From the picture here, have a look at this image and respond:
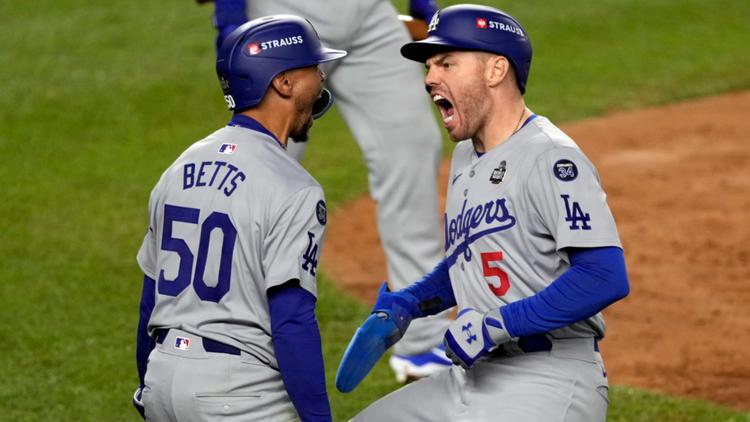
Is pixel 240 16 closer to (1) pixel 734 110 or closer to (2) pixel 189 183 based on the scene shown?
(2) pixel 189 183

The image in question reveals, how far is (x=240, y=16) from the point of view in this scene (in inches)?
228

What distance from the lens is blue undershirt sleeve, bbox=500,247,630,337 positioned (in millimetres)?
3838

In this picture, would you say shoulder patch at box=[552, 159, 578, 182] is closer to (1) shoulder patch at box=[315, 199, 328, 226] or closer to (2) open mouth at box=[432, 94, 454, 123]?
(2) open mouth at box=[432, 94, 454, 123]

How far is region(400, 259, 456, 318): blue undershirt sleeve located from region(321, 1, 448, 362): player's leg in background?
1584mm

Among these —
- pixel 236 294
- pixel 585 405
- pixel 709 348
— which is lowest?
pixel 709 348

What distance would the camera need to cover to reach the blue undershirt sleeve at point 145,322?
422 centimetres

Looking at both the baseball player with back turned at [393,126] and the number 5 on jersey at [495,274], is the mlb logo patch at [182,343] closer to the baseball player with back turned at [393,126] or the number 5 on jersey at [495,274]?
the number 5 on jersey at [495,274]

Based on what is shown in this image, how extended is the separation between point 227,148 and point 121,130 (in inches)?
265

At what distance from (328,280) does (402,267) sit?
155cm

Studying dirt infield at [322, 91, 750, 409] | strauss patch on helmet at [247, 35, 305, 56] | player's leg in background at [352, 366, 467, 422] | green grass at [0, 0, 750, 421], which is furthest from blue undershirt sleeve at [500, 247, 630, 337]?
dirt infield at [322, 91, 750, 409]

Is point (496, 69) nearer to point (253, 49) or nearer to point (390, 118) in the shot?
point (253, 49)

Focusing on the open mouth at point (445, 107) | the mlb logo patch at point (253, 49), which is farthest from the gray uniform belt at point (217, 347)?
the open mouth at point (445, 107)

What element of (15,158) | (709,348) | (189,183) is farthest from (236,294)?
(15,158)

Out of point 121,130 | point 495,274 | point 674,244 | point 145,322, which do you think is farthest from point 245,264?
point 121,130
